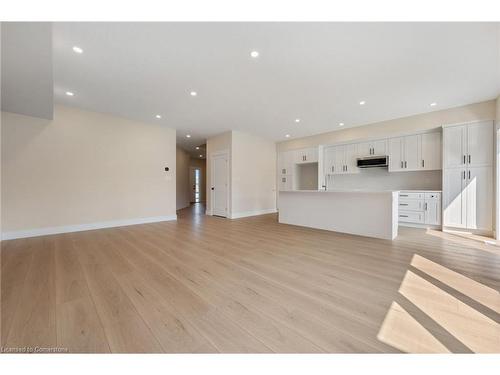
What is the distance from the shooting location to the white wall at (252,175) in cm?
621

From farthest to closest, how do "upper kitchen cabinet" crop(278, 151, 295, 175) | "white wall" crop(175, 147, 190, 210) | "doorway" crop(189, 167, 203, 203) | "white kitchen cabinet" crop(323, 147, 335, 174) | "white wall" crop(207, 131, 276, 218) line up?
"doorway" crop(189, 167, 203, 203)
"white wall" crop(175, 147, 190, 210)
"upper kitchen cabinet" crop(278, 151, 295, 175)
"white kitchen cabinet" crop(323, 147, 335, 174)
"white wall" crop(207, 131, 276, 218)

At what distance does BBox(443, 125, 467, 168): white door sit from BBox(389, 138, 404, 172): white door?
0.89 metres

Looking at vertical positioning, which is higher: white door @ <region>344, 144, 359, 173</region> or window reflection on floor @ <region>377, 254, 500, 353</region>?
white door @ <region>344, 144, 359, 173</region>

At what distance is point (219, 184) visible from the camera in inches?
259

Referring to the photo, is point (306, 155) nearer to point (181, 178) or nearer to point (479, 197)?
point (479, 197)

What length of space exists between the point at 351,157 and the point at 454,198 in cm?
255

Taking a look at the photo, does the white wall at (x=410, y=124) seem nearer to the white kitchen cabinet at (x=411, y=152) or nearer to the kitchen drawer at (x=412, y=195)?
the white kitchen cabinet at (x=411, y=152)

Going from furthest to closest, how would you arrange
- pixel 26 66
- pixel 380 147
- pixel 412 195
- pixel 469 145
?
pixel 380 147 → pixel 412 195 → pixel 469 145 → pixel 26 66

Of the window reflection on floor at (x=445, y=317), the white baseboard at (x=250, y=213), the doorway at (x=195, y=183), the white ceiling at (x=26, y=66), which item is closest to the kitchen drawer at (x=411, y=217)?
the window reflection on floor at (x=445, y=317)

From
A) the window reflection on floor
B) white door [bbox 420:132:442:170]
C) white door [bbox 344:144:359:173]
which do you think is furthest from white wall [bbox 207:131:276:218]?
the window reflection on floor

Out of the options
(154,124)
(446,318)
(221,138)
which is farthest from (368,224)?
(154,124)

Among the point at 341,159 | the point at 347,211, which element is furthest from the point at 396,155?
the point at 347,211

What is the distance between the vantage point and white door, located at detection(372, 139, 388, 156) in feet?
17.7

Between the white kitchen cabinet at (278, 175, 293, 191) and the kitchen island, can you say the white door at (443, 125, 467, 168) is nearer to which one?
the kitchen island
